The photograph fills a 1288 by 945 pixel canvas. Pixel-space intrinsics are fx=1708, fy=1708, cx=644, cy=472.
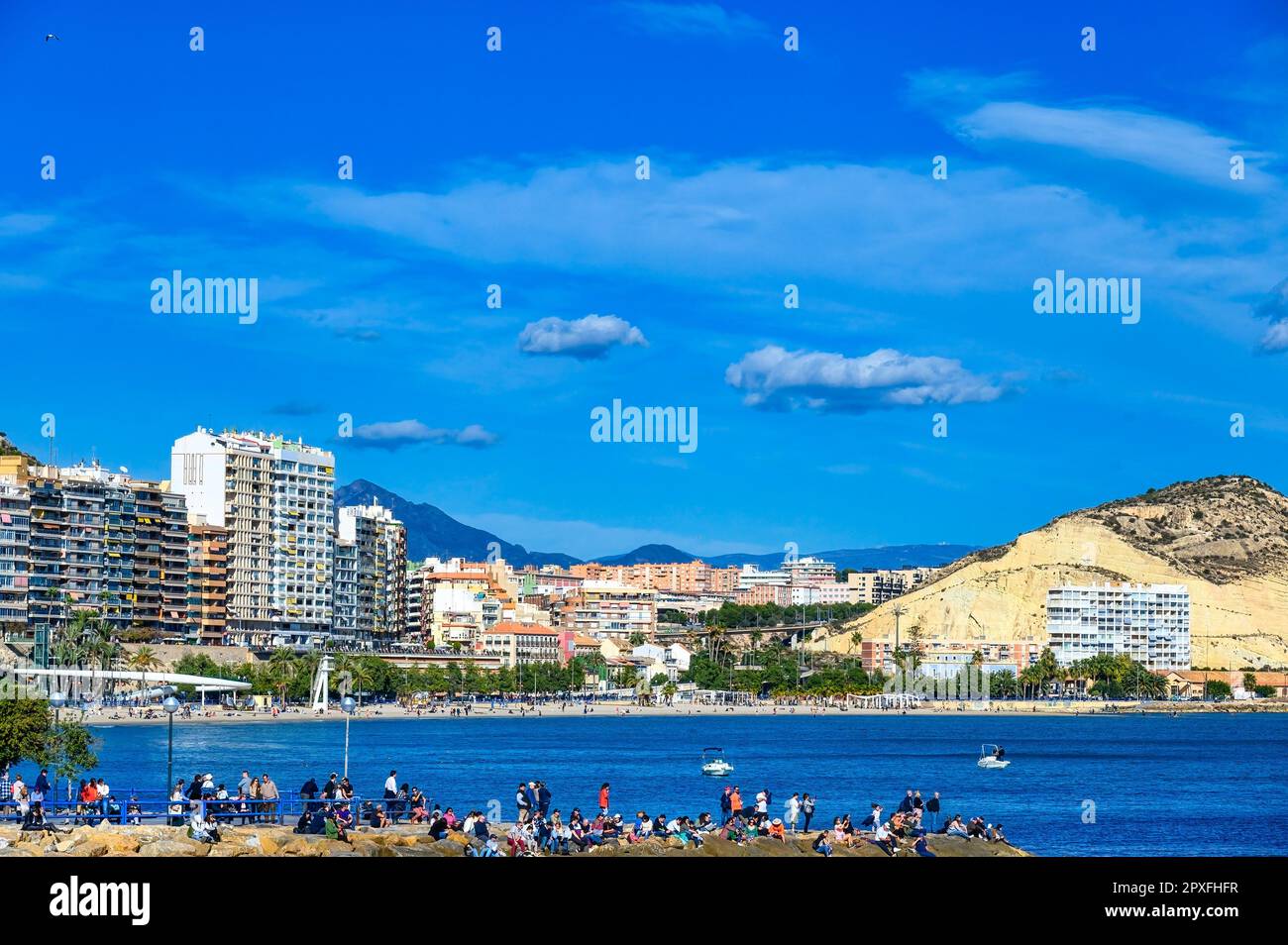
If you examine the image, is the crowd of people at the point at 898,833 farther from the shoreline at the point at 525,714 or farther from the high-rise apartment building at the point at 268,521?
the high-rise apartment building at the point at 268,521

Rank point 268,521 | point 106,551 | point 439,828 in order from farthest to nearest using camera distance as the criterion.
→ point 268,521 → point 106,551 → point 439,828

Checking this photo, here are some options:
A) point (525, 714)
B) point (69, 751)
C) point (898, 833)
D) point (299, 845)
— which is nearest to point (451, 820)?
point (299, 845)

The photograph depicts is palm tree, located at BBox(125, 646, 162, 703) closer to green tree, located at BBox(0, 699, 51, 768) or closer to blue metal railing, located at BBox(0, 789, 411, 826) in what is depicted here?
green tree, located at BBox(0, 699, 51, 768)

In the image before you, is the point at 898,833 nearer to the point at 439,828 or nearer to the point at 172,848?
the point at 439,828

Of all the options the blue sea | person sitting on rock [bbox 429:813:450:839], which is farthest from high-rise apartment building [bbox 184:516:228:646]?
person sitting on rock [bbox 429:813:450:839]

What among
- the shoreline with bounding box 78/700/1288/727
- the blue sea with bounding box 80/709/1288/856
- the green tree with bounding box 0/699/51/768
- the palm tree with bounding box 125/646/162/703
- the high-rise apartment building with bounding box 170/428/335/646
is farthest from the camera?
the high-rise apartment building with bounding box 170/428/335/646

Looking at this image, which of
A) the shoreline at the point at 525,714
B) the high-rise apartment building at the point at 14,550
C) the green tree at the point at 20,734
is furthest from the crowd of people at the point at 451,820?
the high-rise apartment building at the point at 14,550
